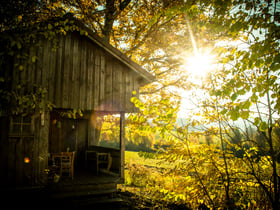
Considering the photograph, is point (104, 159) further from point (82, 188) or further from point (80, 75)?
point (80, 75)

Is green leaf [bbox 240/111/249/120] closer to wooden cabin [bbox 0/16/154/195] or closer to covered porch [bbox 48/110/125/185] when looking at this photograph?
wooden cabin [bbox 0/16/154/195]

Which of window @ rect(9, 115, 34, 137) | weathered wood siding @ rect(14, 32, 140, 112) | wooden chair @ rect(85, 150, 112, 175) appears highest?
weathered wood siding @ rect(14, 32, 140, 112)

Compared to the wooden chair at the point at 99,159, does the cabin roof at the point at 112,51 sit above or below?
above

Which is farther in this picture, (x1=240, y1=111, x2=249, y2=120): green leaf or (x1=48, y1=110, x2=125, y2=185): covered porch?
(x1=48, y1=110, x2=125, y2=185): covered porch

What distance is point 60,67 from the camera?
750 centimetres

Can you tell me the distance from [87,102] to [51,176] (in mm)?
3240

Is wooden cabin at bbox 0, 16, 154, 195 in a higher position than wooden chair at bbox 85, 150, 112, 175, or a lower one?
higher

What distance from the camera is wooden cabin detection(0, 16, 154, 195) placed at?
266 inches

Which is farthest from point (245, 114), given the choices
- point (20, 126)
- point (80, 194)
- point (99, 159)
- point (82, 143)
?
point (82, 143)

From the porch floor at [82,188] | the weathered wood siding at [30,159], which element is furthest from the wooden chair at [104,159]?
the weathered wood siding at [30,159]

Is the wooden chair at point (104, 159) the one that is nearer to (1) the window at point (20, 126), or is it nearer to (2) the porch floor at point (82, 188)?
(2) the porch floor at point (82, 188)

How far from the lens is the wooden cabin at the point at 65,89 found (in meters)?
6.75

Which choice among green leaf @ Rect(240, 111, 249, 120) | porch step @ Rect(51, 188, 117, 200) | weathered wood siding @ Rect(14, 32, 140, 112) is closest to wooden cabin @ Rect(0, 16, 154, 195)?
weathered wood siding @ Rect(14, 32, 140, 112)

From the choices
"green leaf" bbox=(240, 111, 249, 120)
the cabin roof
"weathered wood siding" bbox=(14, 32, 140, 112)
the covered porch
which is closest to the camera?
"green leaf" bbox=(240, 111, 249, 120)
